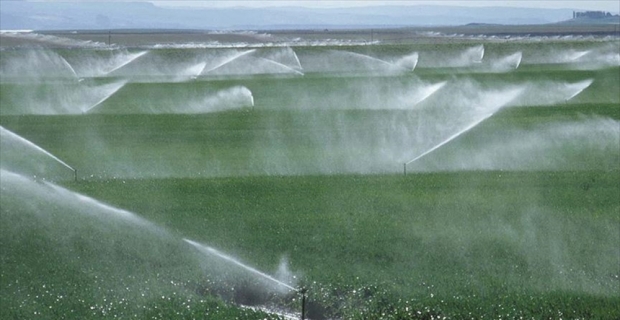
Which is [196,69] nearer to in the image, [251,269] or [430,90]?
[430,90]

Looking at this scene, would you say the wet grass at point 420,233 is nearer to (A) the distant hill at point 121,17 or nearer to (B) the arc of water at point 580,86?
(B) the arc of water at point 580,86

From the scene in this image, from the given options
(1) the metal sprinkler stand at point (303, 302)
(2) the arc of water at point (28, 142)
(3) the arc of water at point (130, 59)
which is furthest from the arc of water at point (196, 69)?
(1) the metal sprinkler stand at point (303, 302)

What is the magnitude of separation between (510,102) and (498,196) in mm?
18878

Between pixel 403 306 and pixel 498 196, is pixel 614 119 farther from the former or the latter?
pixel 403 306

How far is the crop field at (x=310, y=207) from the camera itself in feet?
41.5

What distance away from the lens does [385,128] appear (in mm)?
30062

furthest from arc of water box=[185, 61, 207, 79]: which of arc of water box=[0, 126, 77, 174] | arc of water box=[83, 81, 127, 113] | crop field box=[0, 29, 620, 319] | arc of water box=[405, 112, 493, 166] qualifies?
arc of water box=[405, 112, 493, 166]

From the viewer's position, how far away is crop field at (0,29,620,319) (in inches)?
499

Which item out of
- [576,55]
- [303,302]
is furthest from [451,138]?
[576,55]

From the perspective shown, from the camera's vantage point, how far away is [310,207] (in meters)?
17.8

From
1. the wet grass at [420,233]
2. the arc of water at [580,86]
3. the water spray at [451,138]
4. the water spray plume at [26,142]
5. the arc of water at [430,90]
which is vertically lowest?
the wet grass at [420,233]

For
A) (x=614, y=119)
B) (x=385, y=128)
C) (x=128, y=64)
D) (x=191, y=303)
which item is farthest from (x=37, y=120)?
(x=128, y=64)

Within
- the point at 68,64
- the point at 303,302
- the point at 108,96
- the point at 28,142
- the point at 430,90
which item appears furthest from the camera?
the point at 68,64

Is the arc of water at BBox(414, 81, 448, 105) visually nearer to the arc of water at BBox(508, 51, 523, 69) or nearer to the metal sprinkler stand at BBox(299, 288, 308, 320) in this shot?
the arc of water at BBox(508, 51, 523, 69)
